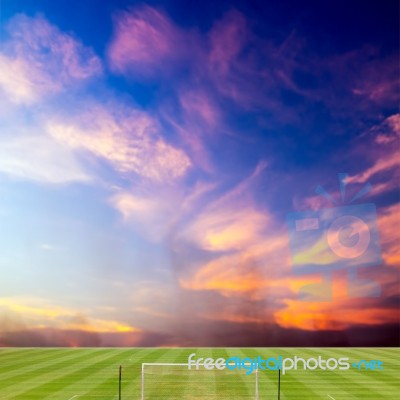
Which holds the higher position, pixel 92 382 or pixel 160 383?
pixel 160 383

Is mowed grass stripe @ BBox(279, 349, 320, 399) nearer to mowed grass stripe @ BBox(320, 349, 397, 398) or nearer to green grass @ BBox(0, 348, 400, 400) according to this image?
green grass @ BBox(0, 348, 400, 400)

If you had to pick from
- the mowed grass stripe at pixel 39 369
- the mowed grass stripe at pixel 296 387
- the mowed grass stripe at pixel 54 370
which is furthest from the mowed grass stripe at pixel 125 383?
the mowed grass stripe at pixel 296 387

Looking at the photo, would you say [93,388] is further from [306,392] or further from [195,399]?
[306,392]

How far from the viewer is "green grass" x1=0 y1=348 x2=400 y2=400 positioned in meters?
23.5

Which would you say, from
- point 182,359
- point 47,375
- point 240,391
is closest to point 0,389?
point 47,375

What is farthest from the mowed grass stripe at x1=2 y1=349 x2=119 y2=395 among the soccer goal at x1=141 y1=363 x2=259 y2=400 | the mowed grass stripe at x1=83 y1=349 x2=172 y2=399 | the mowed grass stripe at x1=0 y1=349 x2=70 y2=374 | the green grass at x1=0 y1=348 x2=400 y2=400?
the soccer goal at x1=141 y1=363 x2=259 y2=400

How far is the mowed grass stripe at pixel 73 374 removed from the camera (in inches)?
981

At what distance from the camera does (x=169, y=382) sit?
25.3 m

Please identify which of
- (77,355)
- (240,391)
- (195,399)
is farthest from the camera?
(77,355)

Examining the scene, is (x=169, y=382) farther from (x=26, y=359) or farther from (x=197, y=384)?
(x=26, y=359)

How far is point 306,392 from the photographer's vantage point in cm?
2442

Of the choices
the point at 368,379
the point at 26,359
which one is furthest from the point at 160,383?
the point at 26,359

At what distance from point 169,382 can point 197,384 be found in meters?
1.51

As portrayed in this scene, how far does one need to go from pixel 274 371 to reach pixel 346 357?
36.6ft
